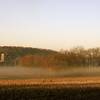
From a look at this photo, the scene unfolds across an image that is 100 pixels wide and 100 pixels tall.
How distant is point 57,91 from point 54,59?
5352cm

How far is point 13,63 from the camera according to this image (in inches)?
3071

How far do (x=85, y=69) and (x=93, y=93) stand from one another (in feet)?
156

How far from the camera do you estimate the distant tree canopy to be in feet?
233

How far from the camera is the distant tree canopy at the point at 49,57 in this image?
70.9 m

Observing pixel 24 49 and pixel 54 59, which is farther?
pixel 24 49

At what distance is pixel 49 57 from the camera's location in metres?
76.5

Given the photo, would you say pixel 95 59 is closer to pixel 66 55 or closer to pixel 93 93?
pixel 66 55

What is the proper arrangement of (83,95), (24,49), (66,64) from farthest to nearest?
(24,49)
(66,64)
(83,95)

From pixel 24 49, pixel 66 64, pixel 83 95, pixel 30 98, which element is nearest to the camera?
pixel 30 98

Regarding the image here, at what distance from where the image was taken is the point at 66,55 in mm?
76188

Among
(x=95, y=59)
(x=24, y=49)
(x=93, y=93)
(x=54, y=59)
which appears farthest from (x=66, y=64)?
(x=93, y=93)

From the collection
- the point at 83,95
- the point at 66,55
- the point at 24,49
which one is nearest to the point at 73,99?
the point at 83,95

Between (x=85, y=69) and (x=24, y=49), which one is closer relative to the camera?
(x=85, y=69)

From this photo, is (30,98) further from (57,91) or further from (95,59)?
(95,59)
